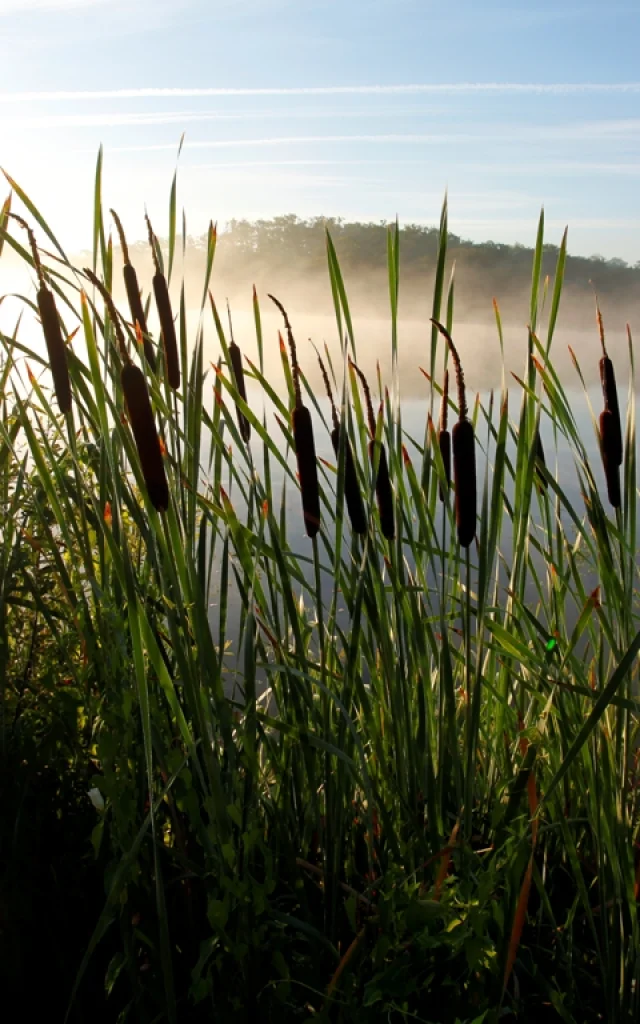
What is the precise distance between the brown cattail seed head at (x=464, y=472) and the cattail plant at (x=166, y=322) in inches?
14.0

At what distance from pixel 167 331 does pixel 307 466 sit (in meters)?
0.26

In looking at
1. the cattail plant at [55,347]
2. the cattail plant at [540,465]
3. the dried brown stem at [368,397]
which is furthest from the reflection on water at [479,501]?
the cattail plant at [55,347]

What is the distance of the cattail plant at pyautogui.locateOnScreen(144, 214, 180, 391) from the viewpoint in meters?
1.08

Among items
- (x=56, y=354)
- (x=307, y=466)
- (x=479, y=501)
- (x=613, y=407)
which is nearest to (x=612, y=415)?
(x=613, y=407)

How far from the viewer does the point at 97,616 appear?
1.21 m

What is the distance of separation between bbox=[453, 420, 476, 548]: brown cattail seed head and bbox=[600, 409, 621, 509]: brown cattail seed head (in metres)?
0.23

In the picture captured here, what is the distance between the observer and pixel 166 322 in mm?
1099

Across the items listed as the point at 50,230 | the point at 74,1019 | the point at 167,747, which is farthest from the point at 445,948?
the point at 50,230

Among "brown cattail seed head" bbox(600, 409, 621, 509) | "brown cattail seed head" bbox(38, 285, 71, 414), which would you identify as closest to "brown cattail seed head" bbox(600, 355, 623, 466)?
"brown cattail seed head" bbox(600, 409, 621, 509)

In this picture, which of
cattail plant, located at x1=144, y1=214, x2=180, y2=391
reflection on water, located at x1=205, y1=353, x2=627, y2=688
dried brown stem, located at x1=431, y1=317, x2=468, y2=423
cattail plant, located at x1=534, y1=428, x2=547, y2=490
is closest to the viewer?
dried brown stem, located at x1=431, y1=317, x2=468, y2=423

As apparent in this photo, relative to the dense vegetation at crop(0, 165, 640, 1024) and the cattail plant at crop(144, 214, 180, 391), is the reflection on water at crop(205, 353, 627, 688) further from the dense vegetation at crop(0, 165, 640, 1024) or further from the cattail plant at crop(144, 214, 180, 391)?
the cattail plant at crop(144, 214, 180, 391)

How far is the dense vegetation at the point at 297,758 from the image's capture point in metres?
0.99

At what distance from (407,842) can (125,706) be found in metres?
0.50

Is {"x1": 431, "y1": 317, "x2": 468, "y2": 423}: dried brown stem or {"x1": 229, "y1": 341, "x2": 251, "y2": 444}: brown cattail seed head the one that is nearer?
{"x1": 431, "y1": 317, "x2": 468, "y2": 423}: dried brown stem
